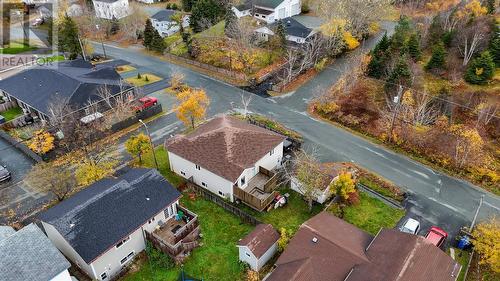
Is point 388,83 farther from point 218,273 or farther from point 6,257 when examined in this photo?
point 6,257

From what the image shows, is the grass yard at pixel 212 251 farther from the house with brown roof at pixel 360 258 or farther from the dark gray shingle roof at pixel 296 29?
the dark gray shingle roof at pixel 296 29

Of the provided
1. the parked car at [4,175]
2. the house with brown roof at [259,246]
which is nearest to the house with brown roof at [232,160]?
the house with brown roof at [259,246]

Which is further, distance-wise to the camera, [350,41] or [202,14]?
[202,14]

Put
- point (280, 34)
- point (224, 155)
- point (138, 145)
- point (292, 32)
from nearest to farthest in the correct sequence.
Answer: point (224, 155)
point (138, 145)
point (280, 34)
point (292, 32)

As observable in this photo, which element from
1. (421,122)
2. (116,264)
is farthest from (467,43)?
(116,264)

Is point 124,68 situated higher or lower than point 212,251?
higher

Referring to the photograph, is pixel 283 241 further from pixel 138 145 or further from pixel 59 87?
pixel 59 87

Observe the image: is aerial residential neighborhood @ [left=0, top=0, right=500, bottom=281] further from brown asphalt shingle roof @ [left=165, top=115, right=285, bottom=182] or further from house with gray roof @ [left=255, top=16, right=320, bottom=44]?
house with gray roof @ [left=255, top=16, right=320, bottom=44]

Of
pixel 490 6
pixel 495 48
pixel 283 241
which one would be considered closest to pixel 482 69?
pixel 495 48
